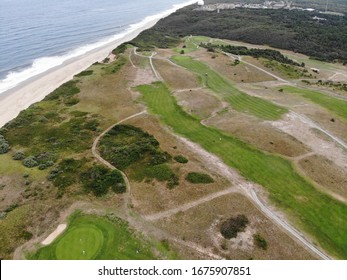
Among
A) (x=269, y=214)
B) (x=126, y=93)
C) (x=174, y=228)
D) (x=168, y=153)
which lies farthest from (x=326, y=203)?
(x=126, y=93)

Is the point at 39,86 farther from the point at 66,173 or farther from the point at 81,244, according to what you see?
the point at 81,244

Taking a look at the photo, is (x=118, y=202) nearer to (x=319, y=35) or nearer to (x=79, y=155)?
(x=79, y=155)

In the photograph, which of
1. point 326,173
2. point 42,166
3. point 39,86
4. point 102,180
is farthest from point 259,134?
point 39,86

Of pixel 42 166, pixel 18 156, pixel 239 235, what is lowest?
pixel 18 156

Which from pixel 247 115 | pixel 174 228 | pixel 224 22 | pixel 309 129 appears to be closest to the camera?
pixel 174 228

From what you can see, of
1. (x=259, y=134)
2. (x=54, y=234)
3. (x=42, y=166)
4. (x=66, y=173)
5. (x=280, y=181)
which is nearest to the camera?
(x=54, y=234)

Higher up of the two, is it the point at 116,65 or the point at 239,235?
the point at 239,235
